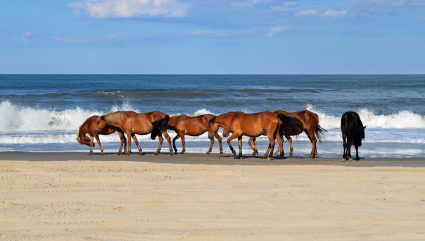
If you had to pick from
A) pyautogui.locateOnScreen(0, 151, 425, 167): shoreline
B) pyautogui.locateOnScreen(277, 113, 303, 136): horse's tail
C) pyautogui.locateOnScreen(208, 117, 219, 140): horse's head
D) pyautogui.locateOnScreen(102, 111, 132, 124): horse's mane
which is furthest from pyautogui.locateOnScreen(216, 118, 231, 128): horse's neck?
pyautogui.locateOnScreen(102, 111, 132, 124): horse's mane

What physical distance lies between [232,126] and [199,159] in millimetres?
1107

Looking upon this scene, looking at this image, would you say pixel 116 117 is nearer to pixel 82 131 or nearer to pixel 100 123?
pixel 100 123

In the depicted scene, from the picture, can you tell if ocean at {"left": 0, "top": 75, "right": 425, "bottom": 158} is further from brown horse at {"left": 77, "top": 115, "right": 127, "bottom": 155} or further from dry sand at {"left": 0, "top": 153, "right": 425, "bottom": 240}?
dry sand at {"left": 0, "top": 153, "right": 425, "bottom": 240}

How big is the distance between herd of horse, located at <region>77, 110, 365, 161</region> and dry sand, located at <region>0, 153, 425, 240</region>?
2.21m

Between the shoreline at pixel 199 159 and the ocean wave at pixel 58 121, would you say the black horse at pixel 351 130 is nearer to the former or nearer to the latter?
the shoreline at pixel 199 159

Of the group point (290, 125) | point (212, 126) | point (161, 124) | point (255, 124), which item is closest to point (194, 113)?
point (161, 124)

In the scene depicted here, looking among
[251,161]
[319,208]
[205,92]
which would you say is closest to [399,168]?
[251,161]

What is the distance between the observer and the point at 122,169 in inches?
430

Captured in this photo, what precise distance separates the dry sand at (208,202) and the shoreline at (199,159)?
5.05 ft

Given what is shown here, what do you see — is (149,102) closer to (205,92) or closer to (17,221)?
(205,92)

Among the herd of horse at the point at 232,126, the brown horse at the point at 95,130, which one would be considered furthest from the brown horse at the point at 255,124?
the brown horse at the point at 95,130

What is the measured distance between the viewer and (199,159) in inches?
547

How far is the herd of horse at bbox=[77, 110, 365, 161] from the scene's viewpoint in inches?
539

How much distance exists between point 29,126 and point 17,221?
60.5 ft
